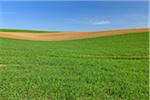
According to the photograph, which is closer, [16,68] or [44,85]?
[44,85]

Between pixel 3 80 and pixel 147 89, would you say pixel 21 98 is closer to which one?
pixel 3 80

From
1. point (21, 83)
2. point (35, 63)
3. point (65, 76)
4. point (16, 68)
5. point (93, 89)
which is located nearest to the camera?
point (93, 89)

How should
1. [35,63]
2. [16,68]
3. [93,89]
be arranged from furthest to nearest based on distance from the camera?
[35,63] → [16,68] → [93,89]

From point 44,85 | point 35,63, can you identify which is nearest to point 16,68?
point 35,63

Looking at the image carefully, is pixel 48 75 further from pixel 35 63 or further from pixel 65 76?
pixel 35 63

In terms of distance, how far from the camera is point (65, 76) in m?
9.02

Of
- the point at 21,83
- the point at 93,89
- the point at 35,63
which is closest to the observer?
the point at 93,89

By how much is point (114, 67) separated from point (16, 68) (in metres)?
4.53

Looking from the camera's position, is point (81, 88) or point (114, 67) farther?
point (114, 67)

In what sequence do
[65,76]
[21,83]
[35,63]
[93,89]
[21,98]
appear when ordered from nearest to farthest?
1. [21,98]
2. [93,89]
3. [21,83]
4. [65,76]
5. [35,63]

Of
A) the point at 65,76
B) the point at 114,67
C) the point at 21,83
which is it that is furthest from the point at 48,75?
the point at 114,67

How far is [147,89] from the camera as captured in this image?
7648 millimetres

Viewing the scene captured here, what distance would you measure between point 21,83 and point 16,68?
2.70 meters

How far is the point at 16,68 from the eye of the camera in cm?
1057
